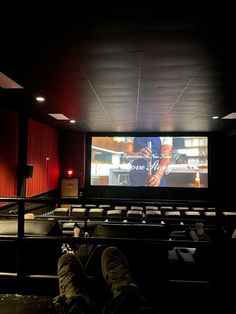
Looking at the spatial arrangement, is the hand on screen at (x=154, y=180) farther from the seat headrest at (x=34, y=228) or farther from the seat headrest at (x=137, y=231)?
the seat headrest at (x=34, y=228)

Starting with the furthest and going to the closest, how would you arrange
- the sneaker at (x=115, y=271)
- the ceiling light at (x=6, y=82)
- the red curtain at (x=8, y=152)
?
the red curtain at (x=8, y=152) < the ceiling light at (x=6, y=82) < the sneaker at (x=115, y=271)

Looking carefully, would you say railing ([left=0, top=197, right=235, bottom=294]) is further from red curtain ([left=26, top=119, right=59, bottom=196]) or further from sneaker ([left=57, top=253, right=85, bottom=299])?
red curtain ([left=26, top=119, right=59, bottom=196])

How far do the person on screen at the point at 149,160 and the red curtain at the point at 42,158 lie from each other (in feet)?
9.57

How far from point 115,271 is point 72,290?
298 millimetres

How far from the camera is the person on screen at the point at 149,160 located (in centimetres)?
930

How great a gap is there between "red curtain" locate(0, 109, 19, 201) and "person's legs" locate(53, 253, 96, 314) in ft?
13.5

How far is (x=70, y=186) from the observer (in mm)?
9305

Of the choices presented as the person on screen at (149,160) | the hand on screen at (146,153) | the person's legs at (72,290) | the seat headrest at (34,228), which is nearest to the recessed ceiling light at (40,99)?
the seat headrest at (34,228)

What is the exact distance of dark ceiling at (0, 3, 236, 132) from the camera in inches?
76.2

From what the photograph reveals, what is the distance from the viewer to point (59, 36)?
2205 millimetres

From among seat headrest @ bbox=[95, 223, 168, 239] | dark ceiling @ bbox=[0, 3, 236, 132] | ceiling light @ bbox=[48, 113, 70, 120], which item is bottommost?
seat headrest @ bbox=[95, 223, 168, 239]

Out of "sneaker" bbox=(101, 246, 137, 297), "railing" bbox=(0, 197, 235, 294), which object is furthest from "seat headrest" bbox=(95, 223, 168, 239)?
"railing" bbox=(0, 197, 235, 294)

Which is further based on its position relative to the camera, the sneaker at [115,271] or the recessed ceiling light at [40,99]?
the recessed ceiling light at [40,99]

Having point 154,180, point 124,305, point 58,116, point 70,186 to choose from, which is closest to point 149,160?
point 154,180
